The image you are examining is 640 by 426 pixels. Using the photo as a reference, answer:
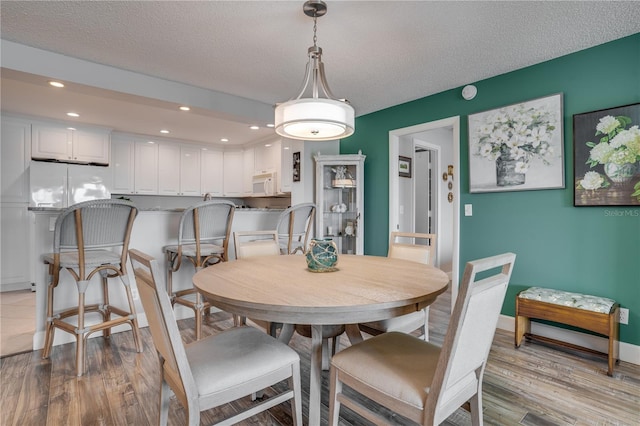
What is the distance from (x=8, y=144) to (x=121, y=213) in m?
Result: 3.43

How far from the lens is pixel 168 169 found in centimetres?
554

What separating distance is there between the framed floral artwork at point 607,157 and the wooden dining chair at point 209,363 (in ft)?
8.50

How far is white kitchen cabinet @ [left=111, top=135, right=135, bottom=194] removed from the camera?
5051mm

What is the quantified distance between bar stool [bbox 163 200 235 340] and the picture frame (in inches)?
102

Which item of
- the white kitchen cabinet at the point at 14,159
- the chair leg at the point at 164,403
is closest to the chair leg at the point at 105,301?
the chair leg at the point at 164,403

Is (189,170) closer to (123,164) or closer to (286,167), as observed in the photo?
(123,164)

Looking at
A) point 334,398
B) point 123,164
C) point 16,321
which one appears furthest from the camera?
point 123,164

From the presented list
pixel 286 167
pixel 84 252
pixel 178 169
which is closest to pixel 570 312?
pixel 84 252

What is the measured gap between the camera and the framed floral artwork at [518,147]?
263cm

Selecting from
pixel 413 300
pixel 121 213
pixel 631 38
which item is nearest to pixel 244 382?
pixel 413 300

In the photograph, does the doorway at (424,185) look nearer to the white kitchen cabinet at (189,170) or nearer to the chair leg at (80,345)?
the chair leg at (80,345)

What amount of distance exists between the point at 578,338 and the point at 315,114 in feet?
8.89

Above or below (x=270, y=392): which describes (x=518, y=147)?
above

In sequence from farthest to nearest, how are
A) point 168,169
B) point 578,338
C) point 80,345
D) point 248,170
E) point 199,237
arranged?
point 248,170
point 168,169
point 199,237
point 578,338
point 80,345
